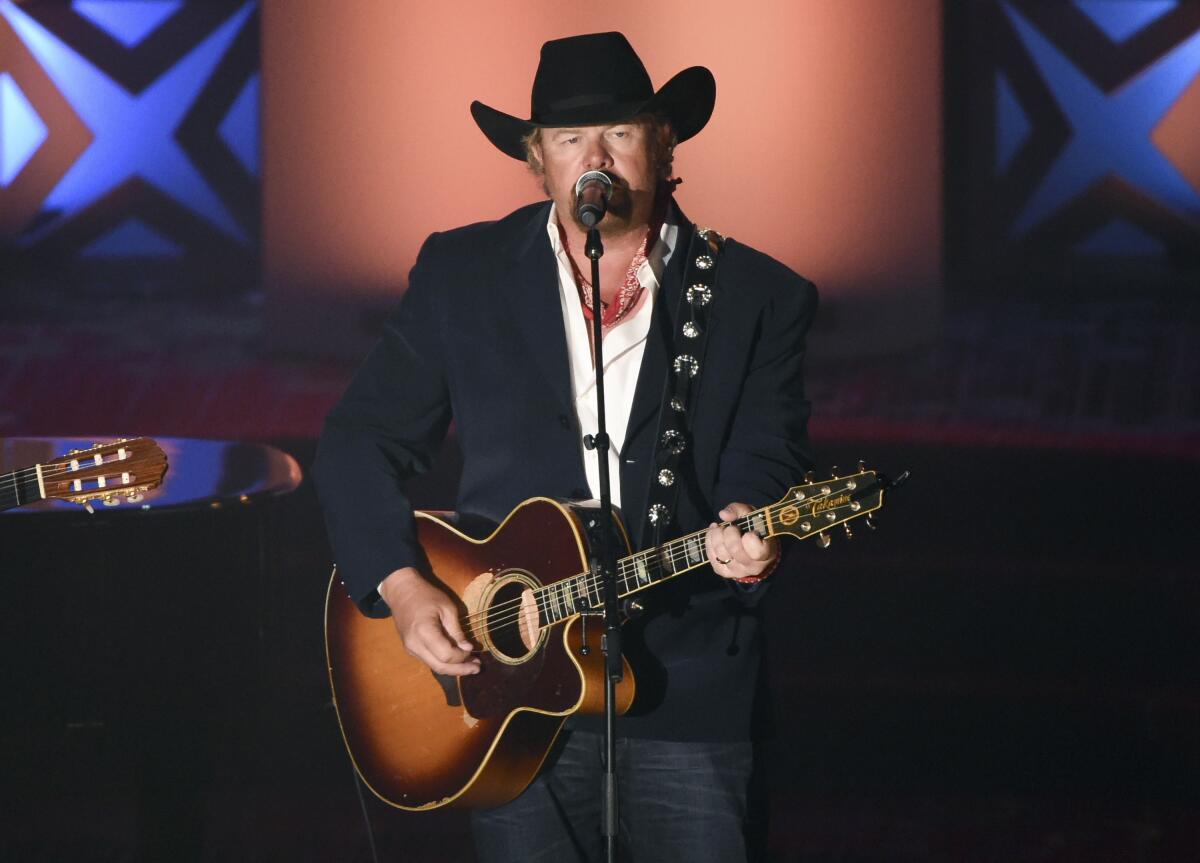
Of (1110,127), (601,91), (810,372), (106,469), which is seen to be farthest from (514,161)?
(601,91)

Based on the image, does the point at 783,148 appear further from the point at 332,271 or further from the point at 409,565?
the point at 409,565

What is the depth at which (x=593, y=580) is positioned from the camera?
2.46 m

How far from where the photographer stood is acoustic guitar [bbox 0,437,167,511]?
10.3ft

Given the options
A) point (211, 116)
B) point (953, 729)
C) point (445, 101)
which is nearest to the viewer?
point (953, 729)

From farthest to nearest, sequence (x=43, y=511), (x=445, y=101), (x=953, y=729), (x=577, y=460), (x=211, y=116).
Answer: (x=211, y=116) < (x=445, y=101) < (x=953, y=729) < (x=43, y=511) < (x=577, y=460)

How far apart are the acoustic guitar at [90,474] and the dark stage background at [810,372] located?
0.11 m

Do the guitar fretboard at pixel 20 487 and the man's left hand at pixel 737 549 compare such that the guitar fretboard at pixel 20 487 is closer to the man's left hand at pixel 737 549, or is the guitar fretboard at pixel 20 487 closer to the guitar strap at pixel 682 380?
the guitar strap at pixel 682 380

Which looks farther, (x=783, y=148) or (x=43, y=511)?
(x=783, y=148)

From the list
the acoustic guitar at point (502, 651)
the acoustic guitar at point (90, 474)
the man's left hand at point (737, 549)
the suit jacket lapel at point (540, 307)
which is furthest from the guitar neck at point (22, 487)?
the man's left hand at point (737, 549)

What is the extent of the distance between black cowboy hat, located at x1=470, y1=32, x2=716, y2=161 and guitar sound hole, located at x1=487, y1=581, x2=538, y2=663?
32.1 inches

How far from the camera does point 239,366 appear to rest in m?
6.57

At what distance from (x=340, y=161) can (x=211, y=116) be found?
4.51ft

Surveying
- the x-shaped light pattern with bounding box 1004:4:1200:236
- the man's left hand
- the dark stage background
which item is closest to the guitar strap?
the man's left hand

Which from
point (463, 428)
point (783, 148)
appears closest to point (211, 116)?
point (783, 148)
